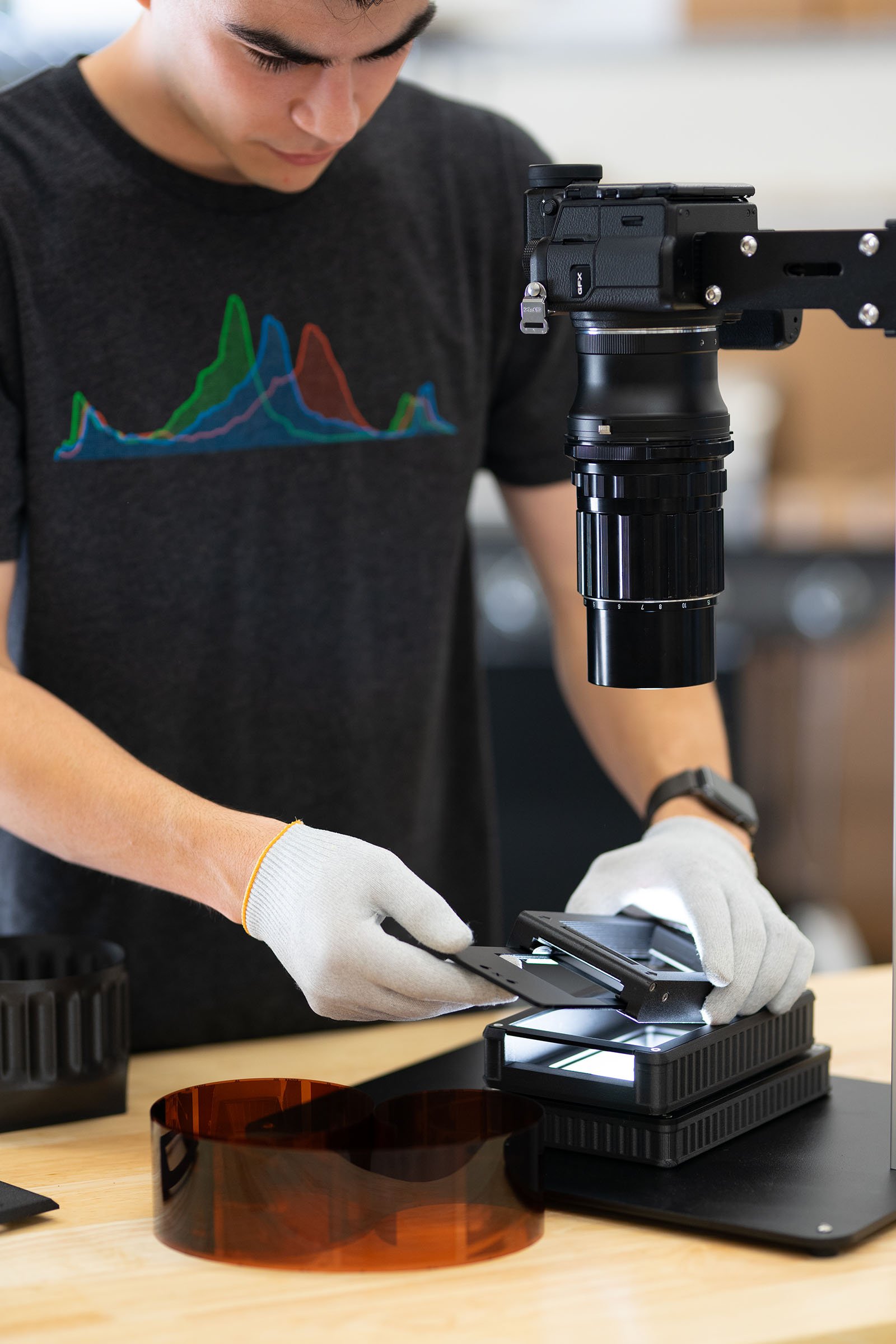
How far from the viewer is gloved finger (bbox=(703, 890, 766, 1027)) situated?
40.9 inches

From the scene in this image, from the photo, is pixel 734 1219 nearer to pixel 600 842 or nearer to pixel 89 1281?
pixel 89 1281

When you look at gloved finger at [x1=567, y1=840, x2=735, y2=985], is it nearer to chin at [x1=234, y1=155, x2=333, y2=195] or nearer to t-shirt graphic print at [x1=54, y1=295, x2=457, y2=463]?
t-shirt graphic print at [x1=54, y1=295, x2=457, y2=463]

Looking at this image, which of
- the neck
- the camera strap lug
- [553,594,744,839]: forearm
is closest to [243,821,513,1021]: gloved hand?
the camera strap lug

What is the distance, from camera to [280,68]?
1.17 metres

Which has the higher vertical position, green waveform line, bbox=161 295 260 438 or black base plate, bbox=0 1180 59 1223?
green waveform line, bbox=161 295 260 438

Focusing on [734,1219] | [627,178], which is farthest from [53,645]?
[627,178]

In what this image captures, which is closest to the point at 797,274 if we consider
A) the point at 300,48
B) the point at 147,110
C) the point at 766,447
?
the point at 300,48

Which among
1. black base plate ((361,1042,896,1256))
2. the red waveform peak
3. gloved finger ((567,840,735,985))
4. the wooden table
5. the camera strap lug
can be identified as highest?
the red waveform peak

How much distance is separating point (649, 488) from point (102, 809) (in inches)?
17.8

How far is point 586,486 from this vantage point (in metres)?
0.99

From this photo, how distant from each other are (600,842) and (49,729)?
5.66ft

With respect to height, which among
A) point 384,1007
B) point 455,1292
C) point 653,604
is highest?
point 653,604

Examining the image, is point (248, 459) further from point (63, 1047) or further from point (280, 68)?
point (63, 1047)

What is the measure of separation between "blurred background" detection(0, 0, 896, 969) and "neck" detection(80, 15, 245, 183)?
1.56m
